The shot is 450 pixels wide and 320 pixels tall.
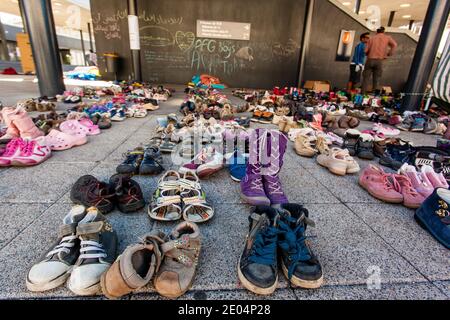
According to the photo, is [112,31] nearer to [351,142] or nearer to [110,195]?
[351,142]

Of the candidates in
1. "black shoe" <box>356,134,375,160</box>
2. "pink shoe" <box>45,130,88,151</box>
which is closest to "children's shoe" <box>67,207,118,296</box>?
"pink shoe" <box>45,130,88,151</box>

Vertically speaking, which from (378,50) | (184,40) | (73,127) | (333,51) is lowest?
(73,127)

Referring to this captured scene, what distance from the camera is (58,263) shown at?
1038 millimetres

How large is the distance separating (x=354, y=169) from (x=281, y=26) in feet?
28.7

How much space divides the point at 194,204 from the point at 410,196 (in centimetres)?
161

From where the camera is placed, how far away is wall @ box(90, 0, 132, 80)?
30.1 ft

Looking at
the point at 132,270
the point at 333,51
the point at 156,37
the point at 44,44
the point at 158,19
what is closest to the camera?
the point at 132,270

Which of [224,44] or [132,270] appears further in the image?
[224,44]

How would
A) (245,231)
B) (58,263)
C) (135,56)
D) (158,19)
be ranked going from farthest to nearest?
(158,19) < (135,56) < (245,231) < (58,263)

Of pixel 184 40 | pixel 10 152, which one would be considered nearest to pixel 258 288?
pixel 10 152

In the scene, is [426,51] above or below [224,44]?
below

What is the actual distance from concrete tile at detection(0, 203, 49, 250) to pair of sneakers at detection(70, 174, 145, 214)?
23cm

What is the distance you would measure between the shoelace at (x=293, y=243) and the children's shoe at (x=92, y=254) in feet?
2.65
